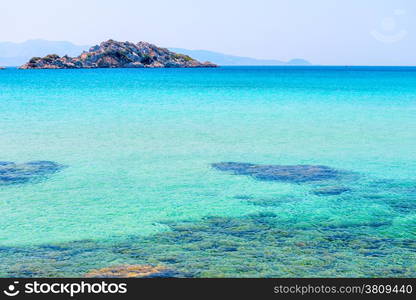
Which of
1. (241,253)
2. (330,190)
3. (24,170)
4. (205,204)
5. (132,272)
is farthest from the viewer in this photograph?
(24,170)

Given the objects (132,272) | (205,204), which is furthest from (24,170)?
(132,272)

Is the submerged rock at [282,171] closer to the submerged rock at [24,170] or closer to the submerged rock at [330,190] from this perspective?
the submerged rock at [330,190]

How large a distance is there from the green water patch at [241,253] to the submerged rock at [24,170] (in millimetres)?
7629

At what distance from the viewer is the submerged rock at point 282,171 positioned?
19656 millimetres

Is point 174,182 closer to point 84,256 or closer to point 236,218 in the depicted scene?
point 236,218

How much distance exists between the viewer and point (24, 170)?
20.8 metres

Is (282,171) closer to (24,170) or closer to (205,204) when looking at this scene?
(205,204)

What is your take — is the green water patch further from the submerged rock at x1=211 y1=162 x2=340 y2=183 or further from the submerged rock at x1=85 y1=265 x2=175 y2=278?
the submerged rock at x1=211 y1=162 x2=340 y2=183

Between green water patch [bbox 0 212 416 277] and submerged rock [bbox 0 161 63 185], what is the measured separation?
7.63 m

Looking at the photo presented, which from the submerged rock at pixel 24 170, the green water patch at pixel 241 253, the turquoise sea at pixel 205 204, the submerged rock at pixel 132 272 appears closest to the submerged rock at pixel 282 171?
the turquoise sea at pixel 205 204

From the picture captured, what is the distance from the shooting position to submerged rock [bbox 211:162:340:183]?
64.5 ft

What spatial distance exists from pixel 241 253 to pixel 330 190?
23.9 feet

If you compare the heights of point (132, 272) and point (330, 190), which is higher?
point (330, 190)

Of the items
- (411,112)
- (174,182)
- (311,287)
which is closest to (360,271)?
(311,287)
